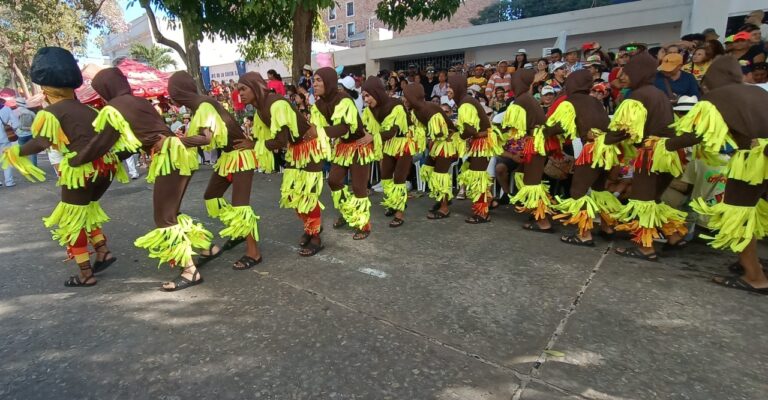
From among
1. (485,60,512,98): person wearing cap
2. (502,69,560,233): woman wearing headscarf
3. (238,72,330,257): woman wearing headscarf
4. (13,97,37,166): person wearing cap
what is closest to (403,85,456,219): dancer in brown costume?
(502,69,560,233): woman wearing headscarf

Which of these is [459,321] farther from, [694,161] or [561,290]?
[694,161]

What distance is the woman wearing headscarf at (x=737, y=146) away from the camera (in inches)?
123

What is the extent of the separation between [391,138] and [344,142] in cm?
77

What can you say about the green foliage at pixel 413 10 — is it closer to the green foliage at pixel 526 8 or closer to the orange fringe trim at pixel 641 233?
the orange fringe trim at pixel 641 233

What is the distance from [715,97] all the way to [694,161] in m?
1.46

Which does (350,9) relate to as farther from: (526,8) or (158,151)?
(158,151)

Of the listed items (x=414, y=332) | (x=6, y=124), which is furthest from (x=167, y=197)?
(x=6, y=124)

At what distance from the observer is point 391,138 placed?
5.21m

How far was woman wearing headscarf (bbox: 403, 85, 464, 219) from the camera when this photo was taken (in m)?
5.15

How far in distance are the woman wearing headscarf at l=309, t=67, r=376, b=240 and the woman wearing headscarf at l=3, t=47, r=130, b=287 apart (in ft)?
5.77

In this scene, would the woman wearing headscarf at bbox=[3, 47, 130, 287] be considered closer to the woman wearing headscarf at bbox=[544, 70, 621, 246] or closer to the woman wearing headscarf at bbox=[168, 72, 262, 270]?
the woman wearing headscarf at bbox=[168, 72, 262, 270]

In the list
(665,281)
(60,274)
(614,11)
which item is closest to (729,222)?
(665,281)

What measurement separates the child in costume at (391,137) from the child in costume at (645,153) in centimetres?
209

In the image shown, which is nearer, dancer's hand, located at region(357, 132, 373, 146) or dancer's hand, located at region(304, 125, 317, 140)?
dancer's hand, located at region(304, 125, 317, 140)
